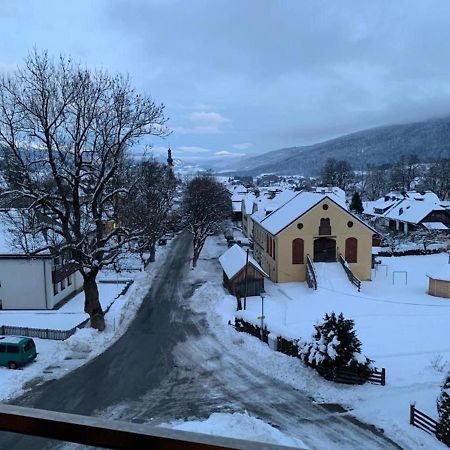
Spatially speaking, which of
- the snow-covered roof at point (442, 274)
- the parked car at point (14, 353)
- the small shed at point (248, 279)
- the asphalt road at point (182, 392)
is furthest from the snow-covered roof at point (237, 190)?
the parked car at point (14, 353)

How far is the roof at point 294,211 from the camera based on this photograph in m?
39.2

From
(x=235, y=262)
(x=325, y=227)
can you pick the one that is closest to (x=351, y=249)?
(x=325, y=227)

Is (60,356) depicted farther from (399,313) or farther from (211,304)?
(399,313)

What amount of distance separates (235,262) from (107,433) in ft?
118

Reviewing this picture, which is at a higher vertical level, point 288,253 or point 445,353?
point 288,253

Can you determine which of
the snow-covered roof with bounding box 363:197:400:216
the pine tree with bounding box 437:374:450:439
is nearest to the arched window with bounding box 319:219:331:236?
the pine tree with bounding box 437:374:450:439

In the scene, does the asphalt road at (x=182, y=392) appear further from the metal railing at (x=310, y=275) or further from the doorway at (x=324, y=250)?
the doorway at (x=324, y=250)

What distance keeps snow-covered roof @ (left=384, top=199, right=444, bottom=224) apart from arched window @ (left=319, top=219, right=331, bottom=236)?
30219 mm

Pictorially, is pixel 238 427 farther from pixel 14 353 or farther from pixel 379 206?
pixel 379 206

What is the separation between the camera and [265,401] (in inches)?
722

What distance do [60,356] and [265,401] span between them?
10822 mm

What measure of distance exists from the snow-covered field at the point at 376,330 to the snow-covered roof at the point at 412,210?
2139 centimetres

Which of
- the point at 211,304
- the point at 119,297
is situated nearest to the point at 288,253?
the point at 211,304

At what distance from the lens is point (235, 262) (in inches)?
1489
